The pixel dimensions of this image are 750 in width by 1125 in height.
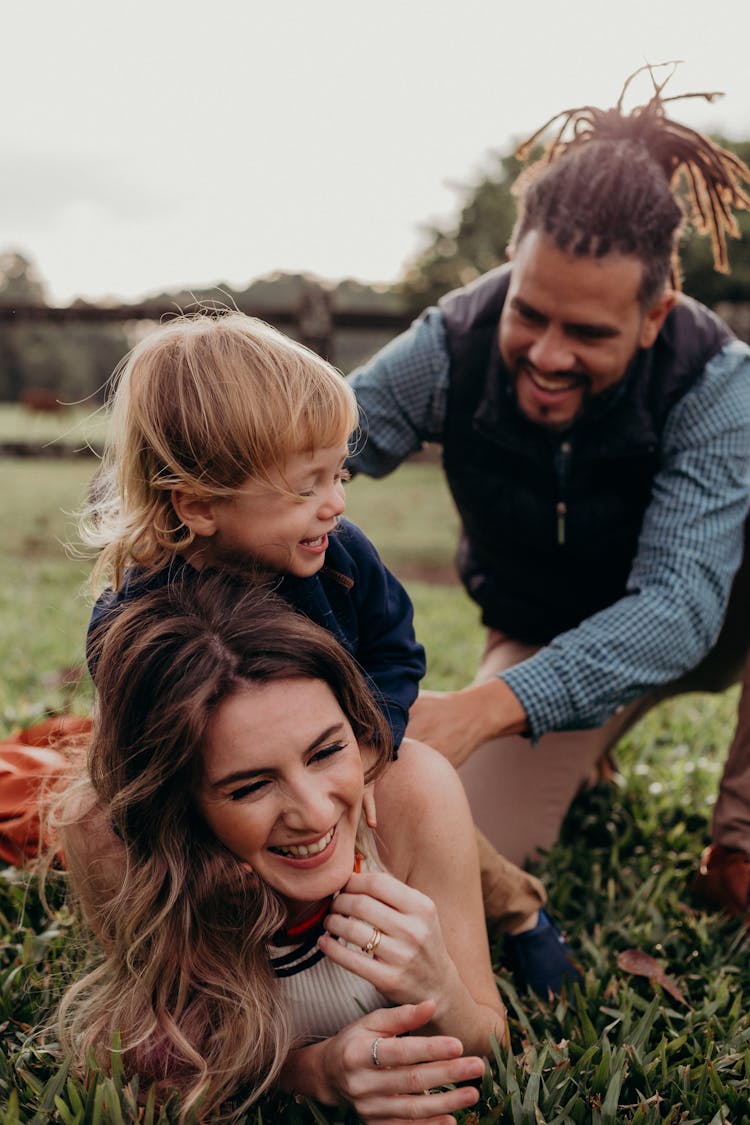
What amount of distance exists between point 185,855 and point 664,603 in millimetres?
1387

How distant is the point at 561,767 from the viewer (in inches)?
121

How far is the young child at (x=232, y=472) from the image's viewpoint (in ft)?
5.94

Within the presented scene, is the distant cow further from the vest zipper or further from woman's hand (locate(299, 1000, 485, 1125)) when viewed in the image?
woman's hand (locate(299, 1000, 485, 1125))

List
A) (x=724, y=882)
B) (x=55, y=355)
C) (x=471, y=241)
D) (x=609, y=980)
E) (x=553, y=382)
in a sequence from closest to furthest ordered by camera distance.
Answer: (x=609, y=980)
(x=724, y=882)
(x=553, y=382)
(x=55, y=355)
(x=471, y=241)

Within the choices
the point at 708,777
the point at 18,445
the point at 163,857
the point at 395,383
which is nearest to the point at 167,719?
the point at 163,857

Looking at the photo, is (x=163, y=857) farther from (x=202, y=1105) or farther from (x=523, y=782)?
(x=523, y=782)

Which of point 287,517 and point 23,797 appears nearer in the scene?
point 287,517

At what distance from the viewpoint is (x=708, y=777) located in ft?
11.3

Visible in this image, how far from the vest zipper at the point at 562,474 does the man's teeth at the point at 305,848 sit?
1.47m

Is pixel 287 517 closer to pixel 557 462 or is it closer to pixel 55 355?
pixel 557 462

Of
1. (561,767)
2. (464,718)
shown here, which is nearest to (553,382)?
(464,718)

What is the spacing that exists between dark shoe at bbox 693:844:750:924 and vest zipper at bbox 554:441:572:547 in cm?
96

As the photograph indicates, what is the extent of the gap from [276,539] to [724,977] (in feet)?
4.59

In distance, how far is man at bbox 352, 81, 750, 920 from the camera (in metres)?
2.62
